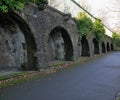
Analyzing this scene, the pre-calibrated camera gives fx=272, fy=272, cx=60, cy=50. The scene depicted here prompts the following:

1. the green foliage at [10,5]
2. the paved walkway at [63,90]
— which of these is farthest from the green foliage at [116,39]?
the green foliage at [10,5]

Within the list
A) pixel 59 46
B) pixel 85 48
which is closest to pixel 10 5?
pixel 59 46

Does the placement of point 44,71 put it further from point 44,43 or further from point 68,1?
point 68,1

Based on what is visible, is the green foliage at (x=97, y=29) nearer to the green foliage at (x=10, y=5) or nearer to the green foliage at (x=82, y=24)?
the green foliage at (x=82, y=24)

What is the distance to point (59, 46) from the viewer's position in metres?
19.6

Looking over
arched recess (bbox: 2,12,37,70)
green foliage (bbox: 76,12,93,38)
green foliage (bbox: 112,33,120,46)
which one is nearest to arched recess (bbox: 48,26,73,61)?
green foliage (bbox: 76,12,93,38)

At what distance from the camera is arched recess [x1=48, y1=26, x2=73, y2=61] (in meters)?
19.2

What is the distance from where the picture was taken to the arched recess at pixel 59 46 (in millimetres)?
19172

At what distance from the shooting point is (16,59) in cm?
1489

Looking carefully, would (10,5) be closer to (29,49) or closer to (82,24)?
(29,49)

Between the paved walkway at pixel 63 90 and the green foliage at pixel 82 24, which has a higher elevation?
the green foliage at pixel 82 24

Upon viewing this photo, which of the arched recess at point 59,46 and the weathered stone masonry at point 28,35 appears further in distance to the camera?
the arched recess at point 59,46

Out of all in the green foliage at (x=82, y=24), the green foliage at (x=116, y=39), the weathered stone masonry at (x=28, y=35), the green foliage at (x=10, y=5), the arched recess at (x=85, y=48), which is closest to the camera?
the green foliage at (x=10, y=5)

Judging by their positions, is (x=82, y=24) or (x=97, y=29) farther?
(x=97, y=29)

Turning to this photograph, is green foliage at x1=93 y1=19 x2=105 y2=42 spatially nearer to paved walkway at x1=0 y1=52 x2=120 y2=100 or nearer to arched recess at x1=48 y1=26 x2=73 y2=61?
arched recess at x1=48 y1=26 x2=73 y2=61
